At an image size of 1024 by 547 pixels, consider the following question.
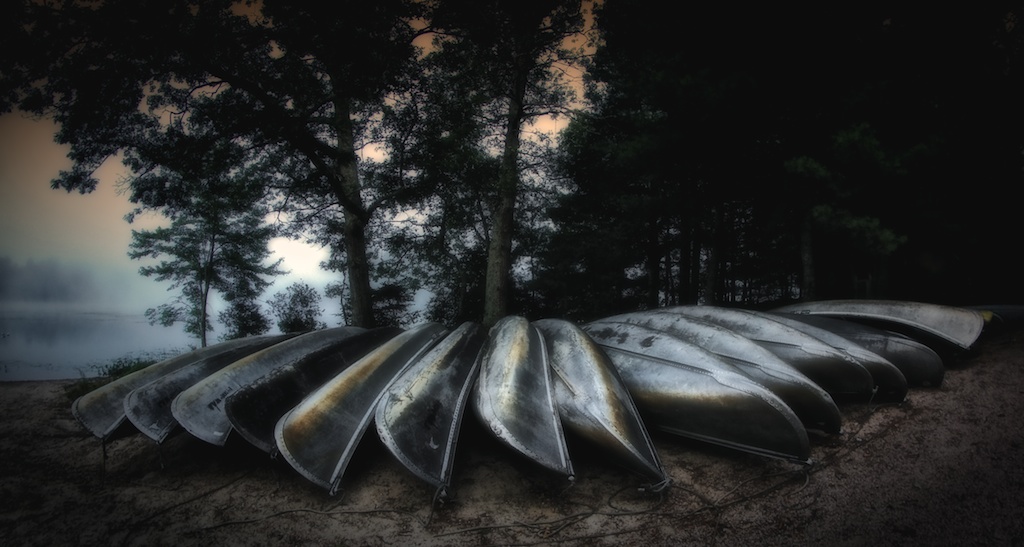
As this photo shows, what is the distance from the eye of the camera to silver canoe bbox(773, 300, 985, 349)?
4.07 m

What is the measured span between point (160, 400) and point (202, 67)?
4465 mm

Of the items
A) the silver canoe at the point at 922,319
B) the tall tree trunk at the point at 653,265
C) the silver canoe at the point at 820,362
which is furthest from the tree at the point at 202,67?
the tall tree trunk at the point at 653,265

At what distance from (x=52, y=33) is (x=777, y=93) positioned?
10.9m

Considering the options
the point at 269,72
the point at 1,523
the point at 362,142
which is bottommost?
the point at 1,523

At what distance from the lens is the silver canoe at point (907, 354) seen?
12.0 feet

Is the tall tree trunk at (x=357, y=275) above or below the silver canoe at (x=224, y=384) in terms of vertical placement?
above

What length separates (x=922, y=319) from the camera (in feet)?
14.0

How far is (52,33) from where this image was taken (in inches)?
193

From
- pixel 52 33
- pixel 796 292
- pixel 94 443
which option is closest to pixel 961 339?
pixel 94 443

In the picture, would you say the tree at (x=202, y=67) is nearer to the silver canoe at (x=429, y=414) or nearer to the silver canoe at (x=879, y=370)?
the silver canoe at (x=429, y=414)

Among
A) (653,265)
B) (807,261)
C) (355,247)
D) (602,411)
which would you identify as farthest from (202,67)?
(653,265)

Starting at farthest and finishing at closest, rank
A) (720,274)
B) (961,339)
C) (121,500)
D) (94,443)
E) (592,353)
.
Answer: (720,274), (961,339), (94,443), (592,353), (121,500)

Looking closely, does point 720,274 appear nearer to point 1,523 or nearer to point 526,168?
point 526,168

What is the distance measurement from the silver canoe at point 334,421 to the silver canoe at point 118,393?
1.37m
